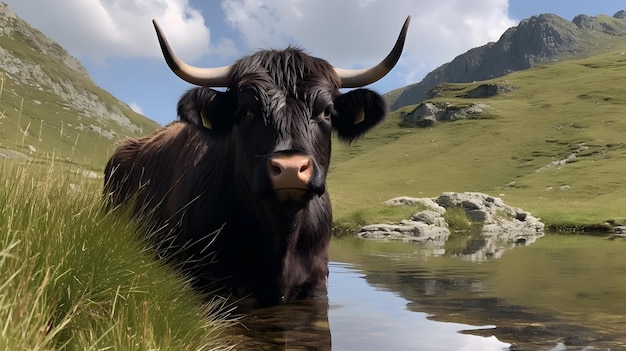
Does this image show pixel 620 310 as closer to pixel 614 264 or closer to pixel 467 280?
pixel 467 280

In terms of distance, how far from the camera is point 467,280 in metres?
9.12

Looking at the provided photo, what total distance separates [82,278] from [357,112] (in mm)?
3807

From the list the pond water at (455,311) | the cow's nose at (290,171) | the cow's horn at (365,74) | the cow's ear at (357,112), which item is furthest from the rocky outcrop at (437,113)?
the cow's nose at (290,171)

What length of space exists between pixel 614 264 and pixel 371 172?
86.6m

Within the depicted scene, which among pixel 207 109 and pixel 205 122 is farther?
pixel 205 122

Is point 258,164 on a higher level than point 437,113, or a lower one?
lower

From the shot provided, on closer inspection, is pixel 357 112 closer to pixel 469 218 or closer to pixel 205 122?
pixel 205 122

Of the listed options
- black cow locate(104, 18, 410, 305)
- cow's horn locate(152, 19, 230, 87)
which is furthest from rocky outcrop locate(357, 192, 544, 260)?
cow's horn locate(152, 19, 230, 87)

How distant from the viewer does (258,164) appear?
5.06 m

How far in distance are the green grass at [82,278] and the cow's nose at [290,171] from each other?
114 cm

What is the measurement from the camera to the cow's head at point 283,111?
4.70 meters

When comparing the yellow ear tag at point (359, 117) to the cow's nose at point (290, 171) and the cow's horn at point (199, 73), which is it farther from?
the cow's nose at point (290, 171)

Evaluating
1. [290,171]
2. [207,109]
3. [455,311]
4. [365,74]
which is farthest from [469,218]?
[290,171]

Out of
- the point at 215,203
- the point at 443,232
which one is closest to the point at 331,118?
the point at 215,203
